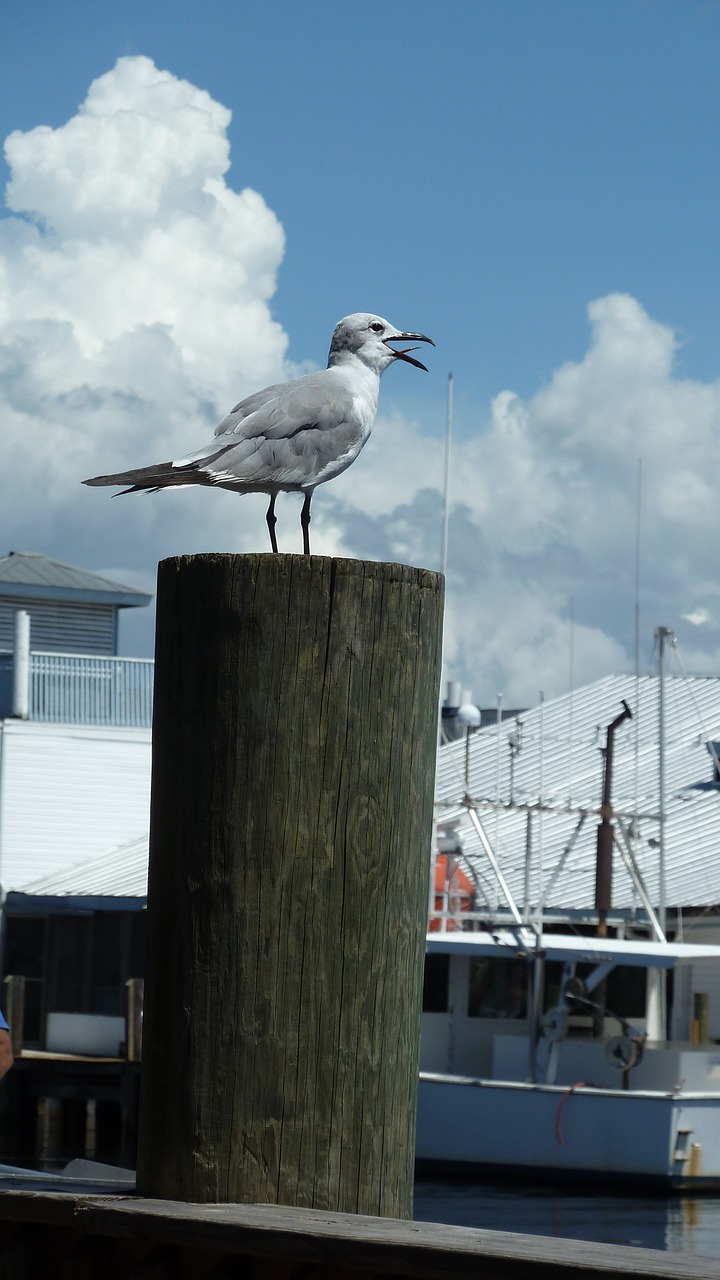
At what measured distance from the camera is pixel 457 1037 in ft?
90.3

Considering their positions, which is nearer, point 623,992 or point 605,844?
point 605,844

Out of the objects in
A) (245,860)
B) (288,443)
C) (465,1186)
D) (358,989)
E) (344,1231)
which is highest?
(288,443)

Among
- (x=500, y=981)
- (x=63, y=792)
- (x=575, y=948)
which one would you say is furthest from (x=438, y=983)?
(x=63, y=792)

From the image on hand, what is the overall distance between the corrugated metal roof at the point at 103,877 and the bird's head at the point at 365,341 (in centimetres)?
2555

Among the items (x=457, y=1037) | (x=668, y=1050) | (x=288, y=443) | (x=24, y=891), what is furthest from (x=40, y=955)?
(x=288, y=443)

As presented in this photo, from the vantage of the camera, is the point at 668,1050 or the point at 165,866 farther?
the point at 668,1050

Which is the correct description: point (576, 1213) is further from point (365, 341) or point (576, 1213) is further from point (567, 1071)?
point (365, 341)

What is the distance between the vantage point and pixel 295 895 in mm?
3568

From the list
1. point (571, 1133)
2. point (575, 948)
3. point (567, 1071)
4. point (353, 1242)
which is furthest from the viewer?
point (567, 1071)

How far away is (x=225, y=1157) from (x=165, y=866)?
570 millimetres

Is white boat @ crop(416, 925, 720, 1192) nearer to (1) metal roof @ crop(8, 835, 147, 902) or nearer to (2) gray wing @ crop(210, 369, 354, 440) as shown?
(1) metal roof @ crop(8, 835, 147, 902)

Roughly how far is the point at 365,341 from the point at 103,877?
2839 centimetres

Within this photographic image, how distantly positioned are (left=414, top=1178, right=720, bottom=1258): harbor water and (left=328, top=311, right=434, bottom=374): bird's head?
16782 millimetres

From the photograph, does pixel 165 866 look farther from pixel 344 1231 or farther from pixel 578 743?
pixel 578 743
